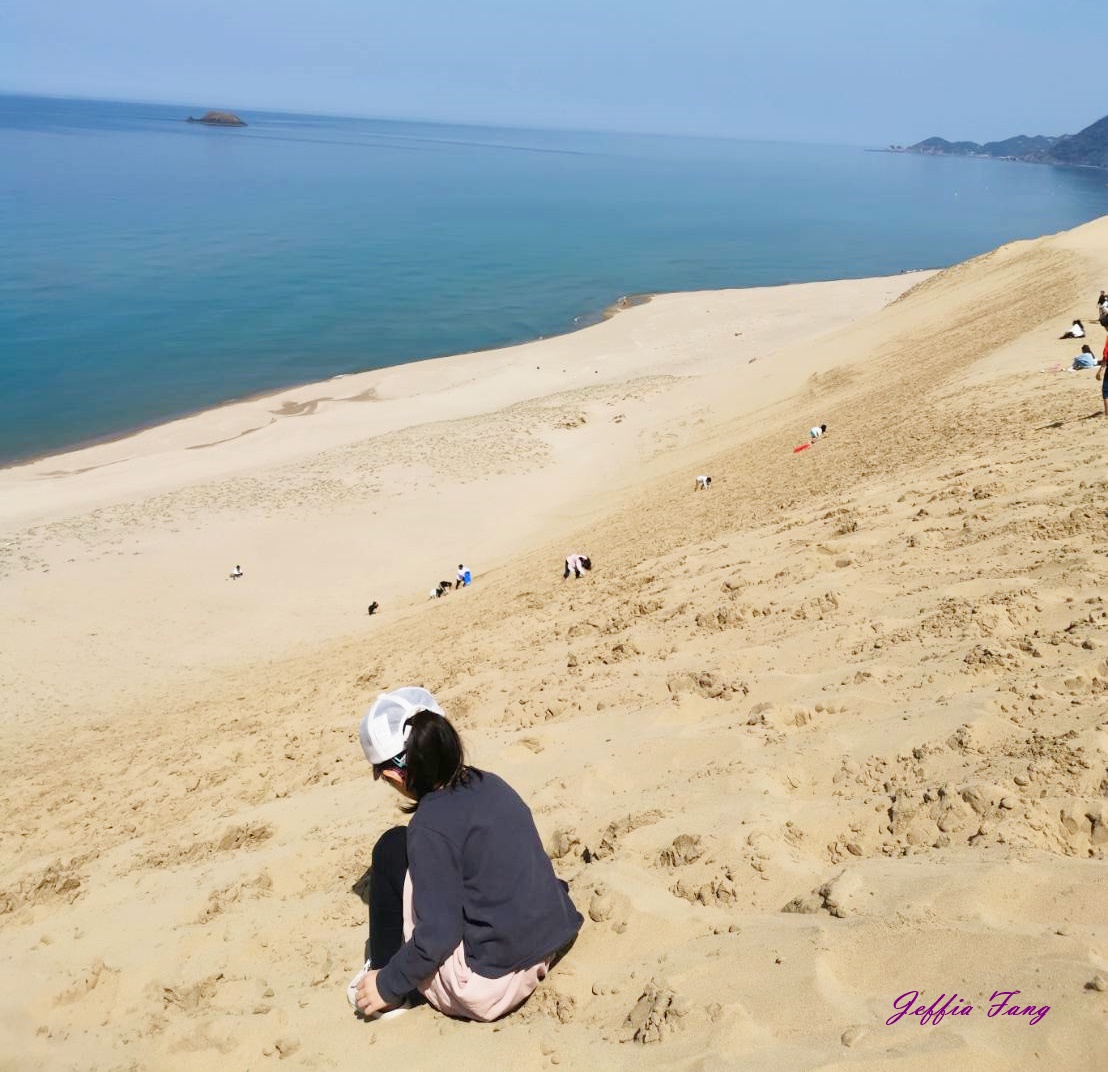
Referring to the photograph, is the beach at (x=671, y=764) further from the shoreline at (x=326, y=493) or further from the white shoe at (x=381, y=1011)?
the shoreline at (x=326, y=493)

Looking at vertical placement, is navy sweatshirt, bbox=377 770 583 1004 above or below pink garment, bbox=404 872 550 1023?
above

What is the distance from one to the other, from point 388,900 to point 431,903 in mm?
294

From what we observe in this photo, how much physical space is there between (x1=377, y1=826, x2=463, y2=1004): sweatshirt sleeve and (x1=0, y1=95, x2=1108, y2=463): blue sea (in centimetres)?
2725

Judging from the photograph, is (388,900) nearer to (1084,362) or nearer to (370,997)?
(370,997)

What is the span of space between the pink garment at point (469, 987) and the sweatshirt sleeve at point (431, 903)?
6 centimetres

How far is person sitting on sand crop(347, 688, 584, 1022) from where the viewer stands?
302cm

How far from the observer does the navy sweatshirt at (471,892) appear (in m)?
3.01

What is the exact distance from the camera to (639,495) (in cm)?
1591

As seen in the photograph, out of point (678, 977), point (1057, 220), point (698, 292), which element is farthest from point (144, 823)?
point (1057, 220)

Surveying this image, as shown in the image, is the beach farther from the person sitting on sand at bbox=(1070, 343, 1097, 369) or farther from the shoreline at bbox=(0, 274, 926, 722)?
the person sitting on sand at bbox=(1070, 343, 1097, 369)
